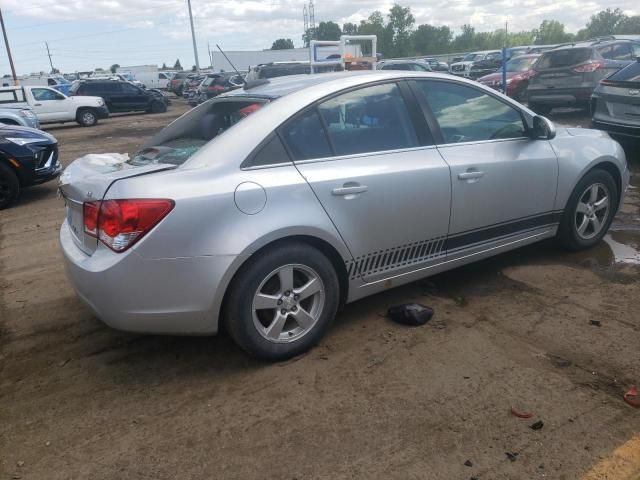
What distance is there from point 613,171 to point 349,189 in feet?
9.17

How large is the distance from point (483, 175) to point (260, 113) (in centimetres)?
162

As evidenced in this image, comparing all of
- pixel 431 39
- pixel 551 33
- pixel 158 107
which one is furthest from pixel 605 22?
pixel 158 107

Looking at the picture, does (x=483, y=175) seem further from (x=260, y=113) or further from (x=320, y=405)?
(x=320, y=405)

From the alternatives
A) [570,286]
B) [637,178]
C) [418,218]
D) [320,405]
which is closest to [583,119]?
[637,178]

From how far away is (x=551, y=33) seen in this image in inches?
4055

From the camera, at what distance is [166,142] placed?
12.4ft

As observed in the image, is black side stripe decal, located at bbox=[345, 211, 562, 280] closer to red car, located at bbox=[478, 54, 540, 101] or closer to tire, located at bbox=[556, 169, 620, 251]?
tire, located at bbox=[556, 169, 620, 251]

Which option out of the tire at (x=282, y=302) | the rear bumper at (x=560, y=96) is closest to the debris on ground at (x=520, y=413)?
the tire at (x=282, y=302)

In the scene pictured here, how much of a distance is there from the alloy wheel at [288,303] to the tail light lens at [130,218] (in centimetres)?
66

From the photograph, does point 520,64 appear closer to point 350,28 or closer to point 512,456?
point 512,456

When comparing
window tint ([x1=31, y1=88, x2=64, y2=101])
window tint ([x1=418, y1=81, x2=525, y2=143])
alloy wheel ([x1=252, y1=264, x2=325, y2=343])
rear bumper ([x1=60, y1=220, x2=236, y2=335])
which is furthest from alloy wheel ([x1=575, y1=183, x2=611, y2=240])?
window tint ([x1=31, y1=88, x2=64, y2=101])

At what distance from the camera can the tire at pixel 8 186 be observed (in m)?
7.68

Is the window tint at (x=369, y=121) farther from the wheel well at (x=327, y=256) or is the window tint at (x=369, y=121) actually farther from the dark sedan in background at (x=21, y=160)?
the dark sedan in background at (x=21, y=160)

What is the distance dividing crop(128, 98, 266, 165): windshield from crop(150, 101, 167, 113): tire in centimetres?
2471
